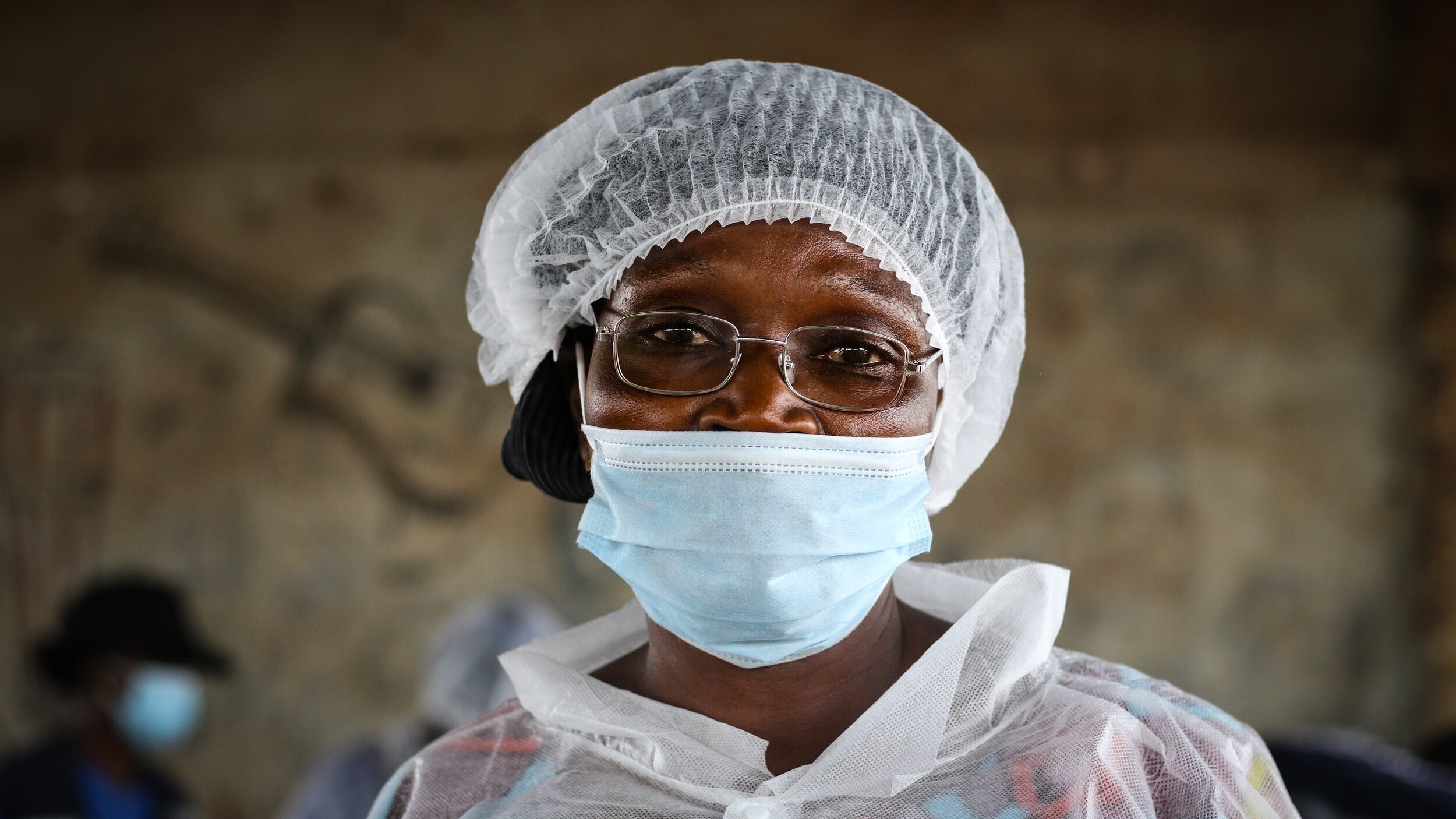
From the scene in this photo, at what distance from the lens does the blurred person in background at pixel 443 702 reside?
12.9 ft

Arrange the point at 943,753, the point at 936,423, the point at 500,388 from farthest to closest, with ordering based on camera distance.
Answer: the point at 500,388
the point at 936,423
the point at 943,753

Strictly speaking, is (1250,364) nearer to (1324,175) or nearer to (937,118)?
(1324,175)

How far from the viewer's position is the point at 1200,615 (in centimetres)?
523

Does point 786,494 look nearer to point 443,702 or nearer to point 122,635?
point 443,702

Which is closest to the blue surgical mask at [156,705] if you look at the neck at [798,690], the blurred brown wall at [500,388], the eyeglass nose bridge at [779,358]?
the blurred brown wall at [500,388]

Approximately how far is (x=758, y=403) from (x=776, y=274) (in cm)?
16

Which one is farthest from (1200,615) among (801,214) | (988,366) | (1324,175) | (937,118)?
(801,214)

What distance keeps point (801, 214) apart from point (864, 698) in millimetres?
623

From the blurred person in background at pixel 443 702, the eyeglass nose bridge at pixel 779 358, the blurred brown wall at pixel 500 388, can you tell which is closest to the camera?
the eyeglass nose bridge at pixel 779 358

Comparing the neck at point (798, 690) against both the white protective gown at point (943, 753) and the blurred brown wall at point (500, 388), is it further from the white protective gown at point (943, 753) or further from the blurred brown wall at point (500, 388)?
the blurred brown wall at point (500, 388)

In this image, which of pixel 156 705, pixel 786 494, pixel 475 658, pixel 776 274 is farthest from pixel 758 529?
pixel 156 705

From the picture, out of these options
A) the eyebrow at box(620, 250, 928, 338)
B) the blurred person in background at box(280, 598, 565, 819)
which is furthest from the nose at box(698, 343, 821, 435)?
the blurred person in background at box(280, 598, 565, 819)

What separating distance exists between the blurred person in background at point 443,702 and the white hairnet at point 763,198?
2312 mm

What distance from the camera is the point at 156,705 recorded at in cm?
419
